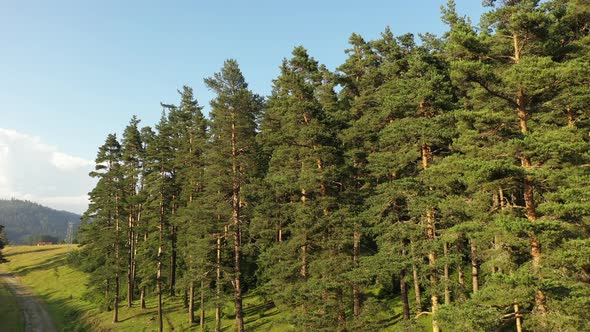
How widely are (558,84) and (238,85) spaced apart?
2020 cm

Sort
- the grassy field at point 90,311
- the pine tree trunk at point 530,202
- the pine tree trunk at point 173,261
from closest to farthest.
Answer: the pine tree trunk at point 530,202, the grassy field at point 90,311, the pine tree trunk at point 173,261

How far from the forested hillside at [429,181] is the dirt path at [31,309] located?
60.6 feet

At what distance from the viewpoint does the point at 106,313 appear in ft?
149

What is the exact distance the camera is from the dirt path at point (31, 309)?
44.8 metres

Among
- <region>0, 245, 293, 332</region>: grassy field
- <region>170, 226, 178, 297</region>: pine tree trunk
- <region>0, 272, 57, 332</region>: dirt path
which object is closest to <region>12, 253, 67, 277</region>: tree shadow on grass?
<region>0, 245, 293, 332</region>: grassy field

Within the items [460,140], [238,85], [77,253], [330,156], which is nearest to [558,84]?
[460,140]

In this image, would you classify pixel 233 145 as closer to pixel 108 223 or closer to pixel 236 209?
pixel 236 209

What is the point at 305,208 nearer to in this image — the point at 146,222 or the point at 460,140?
the point at 460,140

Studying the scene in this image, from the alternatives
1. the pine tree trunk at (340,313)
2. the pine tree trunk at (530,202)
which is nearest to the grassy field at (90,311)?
the pine tree trunk at (340,313)

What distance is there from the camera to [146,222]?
144ft

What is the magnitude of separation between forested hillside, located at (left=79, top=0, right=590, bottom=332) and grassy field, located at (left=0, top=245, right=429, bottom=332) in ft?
4.57

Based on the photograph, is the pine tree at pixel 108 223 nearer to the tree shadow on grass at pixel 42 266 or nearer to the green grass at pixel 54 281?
the green grass at pixel 54 281

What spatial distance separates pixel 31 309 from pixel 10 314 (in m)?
3.93

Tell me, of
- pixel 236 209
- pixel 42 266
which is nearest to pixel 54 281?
pixel 42 266
